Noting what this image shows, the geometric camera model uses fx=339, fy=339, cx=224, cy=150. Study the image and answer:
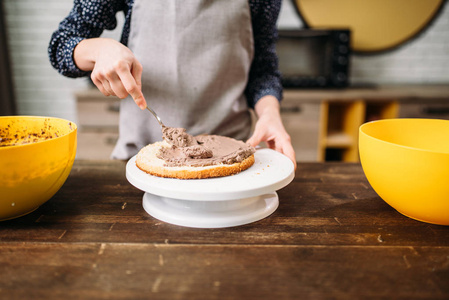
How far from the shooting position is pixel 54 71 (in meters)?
2.85

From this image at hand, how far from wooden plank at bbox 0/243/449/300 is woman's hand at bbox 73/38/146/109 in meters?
0.38

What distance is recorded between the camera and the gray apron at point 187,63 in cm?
109

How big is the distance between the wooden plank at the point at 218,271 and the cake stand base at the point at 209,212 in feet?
0.25

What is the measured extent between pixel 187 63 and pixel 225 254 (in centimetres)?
73

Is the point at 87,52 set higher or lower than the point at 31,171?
higher

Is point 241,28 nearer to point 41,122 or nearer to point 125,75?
point 125,75

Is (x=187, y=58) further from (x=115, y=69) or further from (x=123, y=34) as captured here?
(x=115, y=69)

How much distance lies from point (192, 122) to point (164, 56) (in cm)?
24

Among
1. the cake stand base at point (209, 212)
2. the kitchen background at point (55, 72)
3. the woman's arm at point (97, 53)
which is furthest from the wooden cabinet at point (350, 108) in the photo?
the cake stand base at point (209, 212)

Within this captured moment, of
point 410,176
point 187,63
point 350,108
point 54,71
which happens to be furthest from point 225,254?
point 54,71

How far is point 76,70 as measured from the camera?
1.00 m

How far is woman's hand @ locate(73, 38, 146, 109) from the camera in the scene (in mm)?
790

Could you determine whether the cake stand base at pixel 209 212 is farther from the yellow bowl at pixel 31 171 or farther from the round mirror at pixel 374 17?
the round mirror at pixel 374 17

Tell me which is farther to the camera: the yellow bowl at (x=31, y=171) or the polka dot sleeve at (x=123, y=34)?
the polka dot sleeve at (x=123, y=34)
